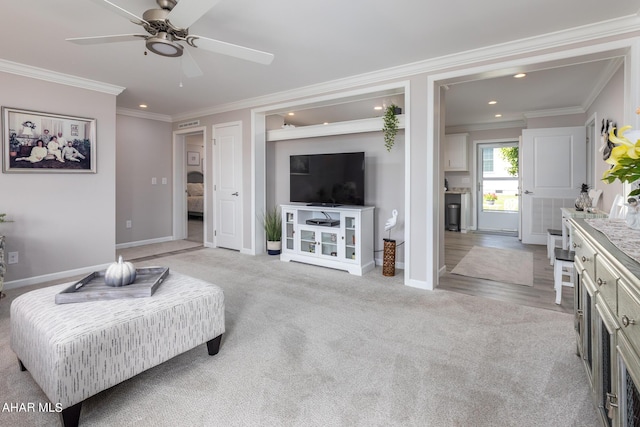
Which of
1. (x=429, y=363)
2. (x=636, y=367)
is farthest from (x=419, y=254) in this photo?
(x=636, y=367)

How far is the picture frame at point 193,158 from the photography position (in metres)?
8.37

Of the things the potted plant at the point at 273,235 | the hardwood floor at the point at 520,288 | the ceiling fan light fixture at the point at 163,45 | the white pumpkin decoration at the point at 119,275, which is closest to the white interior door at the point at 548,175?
the hardwood floor at the point at 520,288

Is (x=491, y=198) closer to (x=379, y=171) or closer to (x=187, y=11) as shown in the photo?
(x=379, y=171)

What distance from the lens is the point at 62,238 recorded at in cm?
370

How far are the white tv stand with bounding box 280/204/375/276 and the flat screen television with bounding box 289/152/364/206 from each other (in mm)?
142

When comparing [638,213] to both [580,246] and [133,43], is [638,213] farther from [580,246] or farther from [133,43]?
[133,43]

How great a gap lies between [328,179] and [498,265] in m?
2.47

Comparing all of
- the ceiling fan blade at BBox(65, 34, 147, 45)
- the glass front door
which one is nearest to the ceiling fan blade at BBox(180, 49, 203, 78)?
the ceiling fan blade at BBox(65, 34, 147, 45)

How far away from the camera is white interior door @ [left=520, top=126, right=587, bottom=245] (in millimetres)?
5312

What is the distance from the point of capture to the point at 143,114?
218 inches

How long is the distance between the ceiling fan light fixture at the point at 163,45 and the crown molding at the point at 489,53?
199 centimetres

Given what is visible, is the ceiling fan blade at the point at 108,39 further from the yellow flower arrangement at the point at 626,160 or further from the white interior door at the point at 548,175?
the white interior door at the point at 548,175

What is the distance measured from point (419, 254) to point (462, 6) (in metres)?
2.17

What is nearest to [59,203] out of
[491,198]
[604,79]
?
[604,79]
